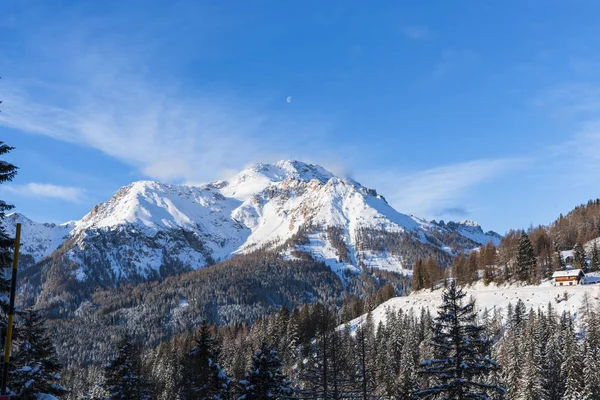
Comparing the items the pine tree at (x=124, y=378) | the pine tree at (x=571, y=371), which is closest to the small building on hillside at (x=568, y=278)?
the pine tree at (x=571, y=371)

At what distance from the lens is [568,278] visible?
114m

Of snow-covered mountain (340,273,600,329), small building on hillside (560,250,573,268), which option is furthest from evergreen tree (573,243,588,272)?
snow-covered mountain (340,273,600,329)

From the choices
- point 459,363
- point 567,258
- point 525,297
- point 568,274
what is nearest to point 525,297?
point 525,297

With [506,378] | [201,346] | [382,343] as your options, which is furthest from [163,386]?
[201,346]

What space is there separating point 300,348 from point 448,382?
9409cm

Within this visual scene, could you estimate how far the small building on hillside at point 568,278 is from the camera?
113375mm

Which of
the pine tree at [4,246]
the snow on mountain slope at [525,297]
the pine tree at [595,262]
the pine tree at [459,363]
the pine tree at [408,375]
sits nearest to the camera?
the pine tree at [4,246]

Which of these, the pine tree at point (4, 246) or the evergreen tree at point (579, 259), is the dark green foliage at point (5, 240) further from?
the evergreen tree at point (579, 259)

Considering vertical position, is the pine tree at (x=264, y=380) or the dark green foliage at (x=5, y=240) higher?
the dark green foliage at (x=5, y=240)

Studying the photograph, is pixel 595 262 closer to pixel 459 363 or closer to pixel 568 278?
pixel 568 278

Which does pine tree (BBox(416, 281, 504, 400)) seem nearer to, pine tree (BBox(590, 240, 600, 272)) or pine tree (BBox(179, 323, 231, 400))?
pine tree (BBox(179, 323, 231, 400))

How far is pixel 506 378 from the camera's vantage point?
256 ft

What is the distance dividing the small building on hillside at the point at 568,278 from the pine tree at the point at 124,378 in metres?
103

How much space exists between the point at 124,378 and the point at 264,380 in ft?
34.0
